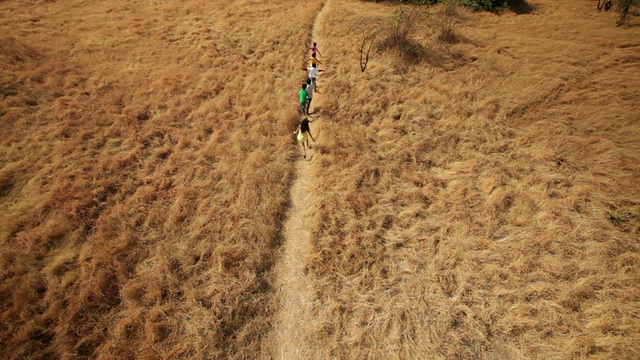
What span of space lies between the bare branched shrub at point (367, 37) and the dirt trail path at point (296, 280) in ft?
32.6

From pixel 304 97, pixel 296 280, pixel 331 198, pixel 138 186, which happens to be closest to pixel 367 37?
pixel 304 97

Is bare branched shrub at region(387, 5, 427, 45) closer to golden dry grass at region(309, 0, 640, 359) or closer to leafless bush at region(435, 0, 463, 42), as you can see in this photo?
leafless bush at region(435, 0, 463, 42)

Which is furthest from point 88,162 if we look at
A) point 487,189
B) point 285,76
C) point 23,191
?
point 487,189

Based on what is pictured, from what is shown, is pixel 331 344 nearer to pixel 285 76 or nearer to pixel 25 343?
pixel 25 343

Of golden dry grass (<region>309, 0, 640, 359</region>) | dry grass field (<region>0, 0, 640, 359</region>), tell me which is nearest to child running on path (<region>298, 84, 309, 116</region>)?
dry grass field (<region>0, 0, 640, 359</region>)

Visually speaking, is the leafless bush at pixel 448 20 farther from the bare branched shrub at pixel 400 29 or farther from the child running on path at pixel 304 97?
the child running on path at pixel 304 97

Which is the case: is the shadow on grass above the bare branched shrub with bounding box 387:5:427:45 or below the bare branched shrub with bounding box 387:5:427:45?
above

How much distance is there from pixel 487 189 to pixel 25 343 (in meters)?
13.7

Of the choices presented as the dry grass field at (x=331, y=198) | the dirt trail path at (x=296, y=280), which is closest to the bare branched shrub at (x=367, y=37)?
the dry grass field at (x=331, y=198)

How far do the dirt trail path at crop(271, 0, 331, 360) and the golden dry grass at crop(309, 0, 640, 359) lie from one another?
0.41m

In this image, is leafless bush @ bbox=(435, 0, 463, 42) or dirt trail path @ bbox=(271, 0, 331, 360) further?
leafless bush @ bbox=(435, 0, 463, 42)

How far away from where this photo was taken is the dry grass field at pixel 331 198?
6.48 meters

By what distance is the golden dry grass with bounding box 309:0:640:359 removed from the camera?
21.4 feet

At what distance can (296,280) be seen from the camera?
7508mm
